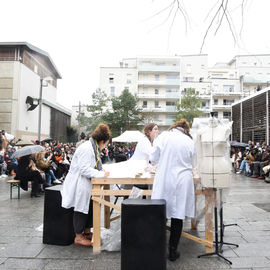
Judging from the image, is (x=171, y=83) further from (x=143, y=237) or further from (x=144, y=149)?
(x=143, y=237)

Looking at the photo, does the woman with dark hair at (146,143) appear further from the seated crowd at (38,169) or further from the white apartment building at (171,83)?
the white apartment building at (171,83)

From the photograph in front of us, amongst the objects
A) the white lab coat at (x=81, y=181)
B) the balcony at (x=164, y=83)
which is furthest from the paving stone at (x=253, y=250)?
the balcony at (x=164, y=83)

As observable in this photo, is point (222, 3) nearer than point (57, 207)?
Yes

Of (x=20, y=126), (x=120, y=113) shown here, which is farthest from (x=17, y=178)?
(x=120, y=113)

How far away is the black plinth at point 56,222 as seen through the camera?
4.41 m

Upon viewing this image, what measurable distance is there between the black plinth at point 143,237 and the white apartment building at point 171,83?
4855 centimetres

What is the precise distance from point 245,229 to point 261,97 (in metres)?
19.2

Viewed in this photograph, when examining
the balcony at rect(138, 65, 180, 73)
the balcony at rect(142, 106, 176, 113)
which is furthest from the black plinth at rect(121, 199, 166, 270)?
the balcony at rect(138, 65, 180, 73)

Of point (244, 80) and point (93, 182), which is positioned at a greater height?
point (244, 80)

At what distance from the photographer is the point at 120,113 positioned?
4388cm

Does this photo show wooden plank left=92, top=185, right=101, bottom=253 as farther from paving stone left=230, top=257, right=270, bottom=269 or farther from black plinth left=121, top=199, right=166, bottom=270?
paving stone left=230, top=257, right=270, bottom=269

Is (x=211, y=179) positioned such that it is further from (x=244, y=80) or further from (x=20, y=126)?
(x=244, y=80)

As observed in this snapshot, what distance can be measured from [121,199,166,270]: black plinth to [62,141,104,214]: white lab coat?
1.06 metres

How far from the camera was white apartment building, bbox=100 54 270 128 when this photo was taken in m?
52.6
